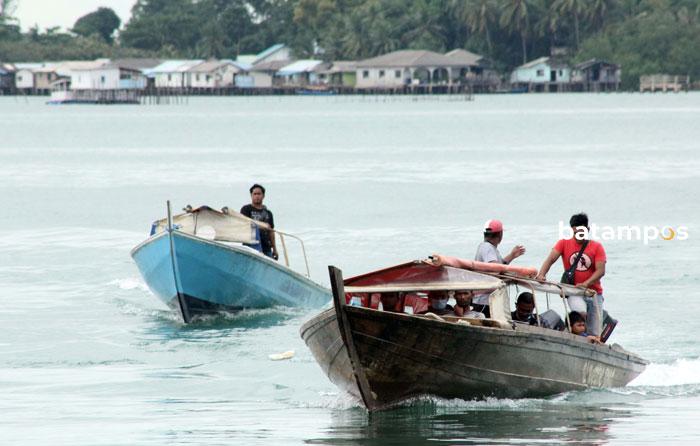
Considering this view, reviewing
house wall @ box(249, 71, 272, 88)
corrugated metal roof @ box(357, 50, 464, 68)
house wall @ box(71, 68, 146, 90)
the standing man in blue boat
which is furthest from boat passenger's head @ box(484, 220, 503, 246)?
house wall @ box(249, 71, 272, 88)

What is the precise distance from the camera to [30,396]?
1838 cm

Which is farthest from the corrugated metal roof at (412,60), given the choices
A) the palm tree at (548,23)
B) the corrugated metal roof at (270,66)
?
the corrugated metal roof at (270,66)

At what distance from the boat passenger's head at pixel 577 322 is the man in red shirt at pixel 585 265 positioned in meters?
0.06

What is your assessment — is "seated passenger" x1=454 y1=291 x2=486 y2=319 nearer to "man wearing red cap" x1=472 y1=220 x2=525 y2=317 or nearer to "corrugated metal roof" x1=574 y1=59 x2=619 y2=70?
"man wearing red cap" x1=472 y1=220 x2=525 y2=317

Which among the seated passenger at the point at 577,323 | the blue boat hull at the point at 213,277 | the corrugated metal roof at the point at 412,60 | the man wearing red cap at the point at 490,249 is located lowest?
the blue boat hull at the point at 213,277

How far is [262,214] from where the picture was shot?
23.7 m

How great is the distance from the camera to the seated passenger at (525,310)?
16.8 m

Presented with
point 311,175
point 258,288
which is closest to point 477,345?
point 258,288

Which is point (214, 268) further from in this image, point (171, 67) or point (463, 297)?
point (171, 67)

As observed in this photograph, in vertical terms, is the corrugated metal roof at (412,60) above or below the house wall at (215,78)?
above

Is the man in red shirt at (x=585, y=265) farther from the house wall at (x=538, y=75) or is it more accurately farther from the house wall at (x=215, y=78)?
the house wall at (x=215, y=78)

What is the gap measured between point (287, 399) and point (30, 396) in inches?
121

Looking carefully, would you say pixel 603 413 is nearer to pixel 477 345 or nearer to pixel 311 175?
pixel 477 345

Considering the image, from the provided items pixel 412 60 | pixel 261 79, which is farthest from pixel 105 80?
pixel 412 60
